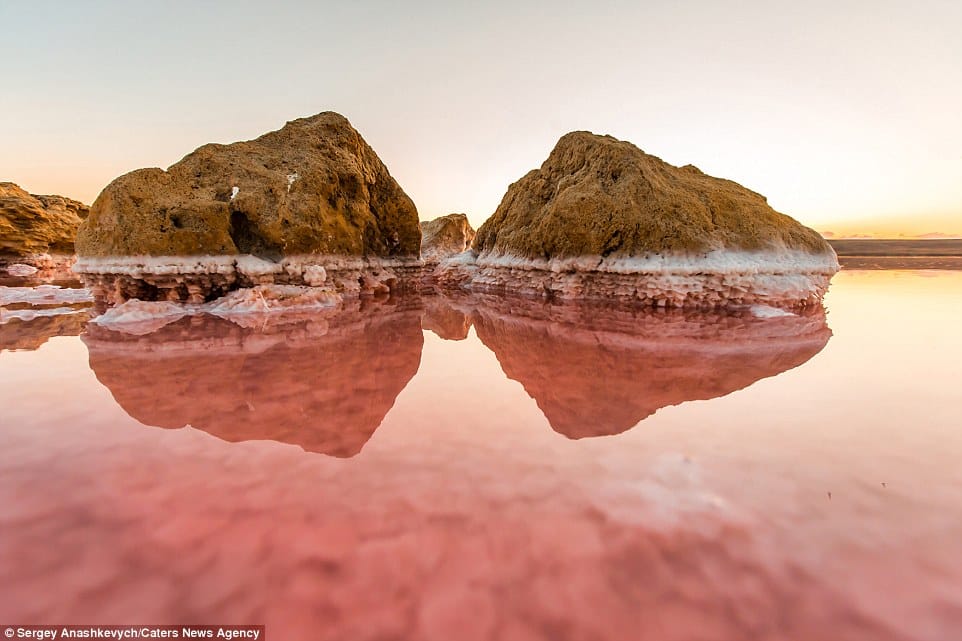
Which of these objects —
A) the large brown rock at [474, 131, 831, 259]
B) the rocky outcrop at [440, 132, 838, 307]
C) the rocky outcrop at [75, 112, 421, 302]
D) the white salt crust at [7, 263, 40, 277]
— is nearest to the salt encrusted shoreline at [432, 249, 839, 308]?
the rocky outcrop at [440, 132, 838, 307]

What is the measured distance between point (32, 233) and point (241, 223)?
85.2 feet

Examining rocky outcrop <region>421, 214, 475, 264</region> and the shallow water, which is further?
rocky outcrop <region>421, 214, 475, 264</region>

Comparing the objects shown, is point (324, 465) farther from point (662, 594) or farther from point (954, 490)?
point (954, 490)

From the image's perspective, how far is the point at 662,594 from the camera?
1.55 m

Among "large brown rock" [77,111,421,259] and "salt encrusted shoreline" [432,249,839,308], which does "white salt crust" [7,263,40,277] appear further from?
"salt encrusted shoreline" [432,249,839,308]

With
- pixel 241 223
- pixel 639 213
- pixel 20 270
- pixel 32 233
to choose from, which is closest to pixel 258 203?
pixel 241 223

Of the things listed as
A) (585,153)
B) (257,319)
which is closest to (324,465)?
(257,319)

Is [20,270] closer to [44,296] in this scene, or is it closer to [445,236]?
[44,296]

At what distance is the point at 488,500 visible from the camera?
7.00 ft

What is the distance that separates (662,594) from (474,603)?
2.32 ft

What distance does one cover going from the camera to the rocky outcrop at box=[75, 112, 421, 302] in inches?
374

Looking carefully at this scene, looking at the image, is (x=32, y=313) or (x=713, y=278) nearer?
(x=32, y=313)

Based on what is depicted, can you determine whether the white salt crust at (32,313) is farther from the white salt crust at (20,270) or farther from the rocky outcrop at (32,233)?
the white salt crust at (20,270)

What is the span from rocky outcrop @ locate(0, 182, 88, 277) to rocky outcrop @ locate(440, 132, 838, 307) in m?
29.9
